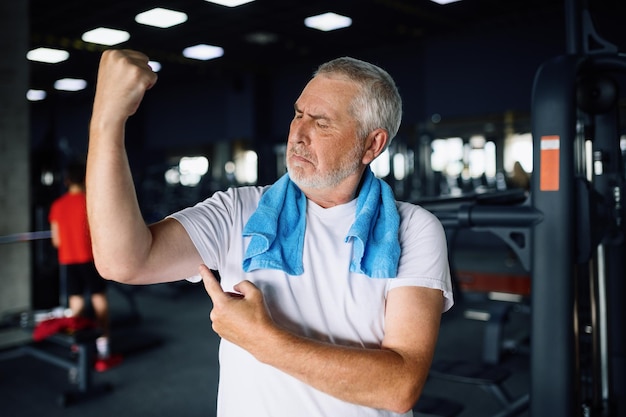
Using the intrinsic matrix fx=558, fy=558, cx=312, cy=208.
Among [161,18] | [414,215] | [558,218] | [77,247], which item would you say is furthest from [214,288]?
[161,18]

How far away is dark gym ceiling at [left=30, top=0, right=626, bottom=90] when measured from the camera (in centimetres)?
650

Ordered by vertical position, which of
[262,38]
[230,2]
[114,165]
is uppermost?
[262,38]

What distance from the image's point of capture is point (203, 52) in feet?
29.3

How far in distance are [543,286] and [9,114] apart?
4.12 metres

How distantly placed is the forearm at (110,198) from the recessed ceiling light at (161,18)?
6228 mm

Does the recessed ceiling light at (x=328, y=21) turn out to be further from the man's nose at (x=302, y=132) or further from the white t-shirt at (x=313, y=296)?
the white t-shirt at (x=313, y=296)

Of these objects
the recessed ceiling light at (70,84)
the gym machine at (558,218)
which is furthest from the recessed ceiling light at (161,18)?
the gym machine at (558,218)

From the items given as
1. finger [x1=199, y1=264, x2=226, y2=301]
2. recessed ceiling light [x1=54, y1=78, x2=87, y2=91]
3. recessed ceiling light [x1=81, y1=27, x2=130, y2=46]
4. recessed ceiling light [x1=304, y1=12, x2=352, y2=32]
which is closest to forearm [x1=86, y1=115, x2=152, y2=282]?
finger [x1=199, y1=264, x2=226, y2=301]

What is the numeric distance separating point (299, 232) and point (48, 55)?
9.06m

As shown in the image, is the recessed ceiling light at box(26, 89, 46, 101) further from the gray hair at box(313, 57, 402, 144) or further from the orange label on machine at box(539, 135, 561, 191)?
the gray hair at box(313, 57, 402, 144)

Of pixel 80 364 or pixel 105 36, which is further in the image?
pixel 105 36

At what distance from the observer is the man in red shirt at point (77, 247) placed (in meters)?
A: 4.05

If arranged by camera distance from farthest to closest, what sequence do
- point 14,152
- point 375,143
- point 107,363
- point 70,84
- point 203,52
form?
point 70,84 < point 203,52 < point 14,152 < point 107,363 < point 375,143

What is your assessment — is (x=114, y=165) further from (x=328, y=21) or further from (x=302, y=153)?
(x=328, y=21)
